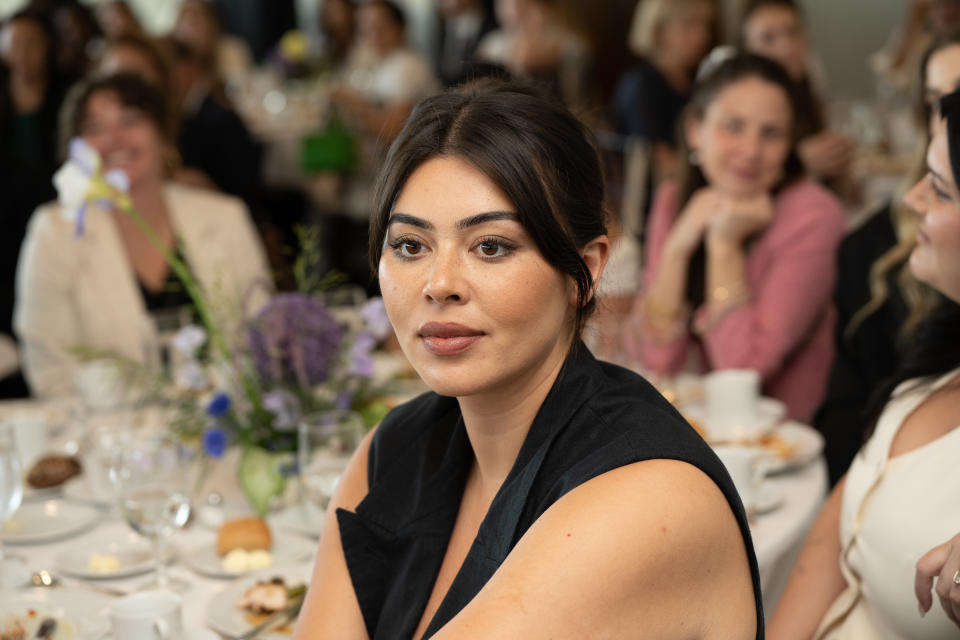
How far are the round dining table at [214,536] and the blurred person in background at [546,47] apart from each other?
3.76m

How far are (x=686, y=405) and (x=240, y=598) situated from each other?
3.90 feet

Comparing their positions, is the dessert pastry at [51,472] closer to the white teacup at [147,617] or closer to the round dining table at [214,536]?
the round dining table at [214,536]

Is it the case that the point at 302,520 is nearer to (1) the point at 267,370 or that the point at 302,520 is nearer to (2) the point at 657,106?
(1) the point at 267,370

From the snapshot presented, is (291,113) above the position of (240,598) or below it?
above

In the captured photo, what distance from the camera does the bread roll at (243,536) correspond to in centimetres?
159

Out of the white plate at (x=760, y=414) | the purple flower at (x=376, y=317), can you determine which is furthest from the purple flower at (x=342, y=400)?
the white plate at (x=760, y=414)

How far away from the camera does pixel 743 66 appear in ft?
9.09

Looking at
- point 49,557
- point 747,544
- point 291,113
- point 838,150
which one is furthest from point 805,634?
point 291,113

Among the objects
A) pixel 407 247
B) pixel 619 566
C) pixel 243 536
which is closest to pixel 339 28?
pixel 243 536

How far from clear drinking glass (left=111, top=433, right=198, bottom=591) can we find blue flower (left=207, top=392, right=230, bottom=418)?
170 mm

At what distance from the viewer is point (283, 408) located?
1778mm

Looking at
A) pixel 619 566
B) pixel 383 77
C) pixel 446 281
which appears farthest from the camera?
pixel 383 77

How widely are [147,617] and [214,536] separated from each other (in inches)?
19.1

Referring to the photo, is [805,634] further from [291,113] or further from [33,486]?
[291,113]
